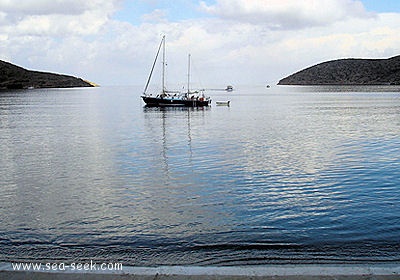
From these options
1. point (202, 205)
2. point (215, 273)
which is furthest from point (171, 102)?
point (215, 273)

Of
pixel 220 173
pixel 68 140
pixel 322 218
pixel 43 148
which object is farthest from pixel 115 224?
pixel 68 140

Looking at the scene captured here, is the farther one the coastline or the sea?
the sea

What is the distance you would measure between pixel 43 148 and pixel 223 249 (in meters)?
20.8

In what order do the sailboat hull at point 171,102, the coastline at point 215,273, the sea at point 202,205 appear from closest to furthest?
the coastline at point 215,273
the sea at point 202,205
the sailboat hull at point 171,102

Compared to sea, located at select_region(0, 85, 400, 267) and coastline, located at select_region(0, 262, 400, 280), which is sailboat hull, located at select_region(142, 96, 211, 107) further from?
coastline, located at select_region(0, 262, 400, 280)

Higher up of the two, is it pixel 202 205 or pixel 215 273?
pixel 215 273

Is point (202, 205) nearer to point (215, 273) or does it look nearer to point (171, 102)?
point (215, 273)

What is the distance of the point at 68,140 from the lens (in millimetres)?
32500

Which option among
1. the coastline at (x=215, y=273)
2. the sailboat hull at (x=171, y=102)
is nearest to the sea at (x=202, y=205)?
the coastline at (x=215, y=273)

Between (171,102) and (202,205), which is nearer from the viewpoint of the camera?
(202,205)

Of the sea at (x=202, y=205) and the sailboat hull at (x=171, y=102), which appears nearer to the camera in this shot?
the sea at (x=202, y=205)

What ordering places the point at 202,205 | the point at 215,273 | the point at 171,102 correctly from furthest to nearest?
the point at 171,102
the point at 202,205
the point at 215,273

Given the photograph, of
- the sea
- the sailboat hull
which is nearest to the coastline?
the sea

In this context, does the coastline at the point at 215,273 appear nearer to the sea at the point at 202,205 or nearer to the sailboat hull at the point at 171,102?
the sea at the point at 202,205
